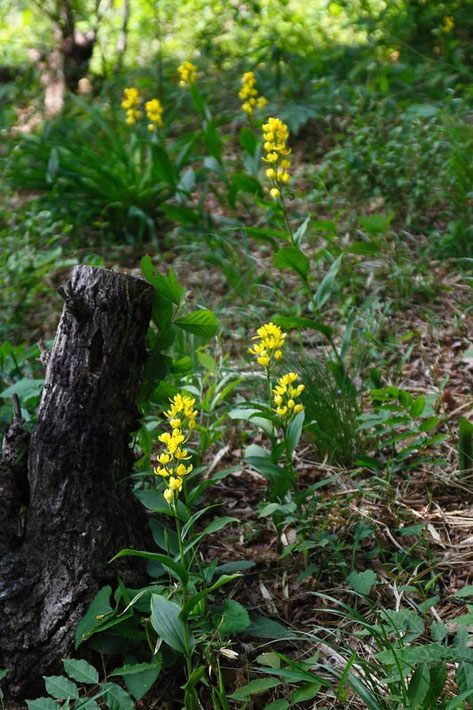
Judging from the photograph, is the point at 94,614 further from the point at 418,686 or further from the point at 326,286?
the point at 326,286

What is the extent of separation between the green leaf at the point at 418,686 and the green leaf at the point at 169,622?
48 cm

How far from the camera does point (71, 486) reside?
179 cm

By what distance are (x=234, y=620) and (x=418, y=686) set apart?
1.50ft

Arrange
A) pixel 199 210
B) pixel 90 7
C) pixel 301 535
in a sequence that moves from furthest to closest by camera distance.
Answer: pixel 90 7 < pixel 199 210 < pixel 301 535

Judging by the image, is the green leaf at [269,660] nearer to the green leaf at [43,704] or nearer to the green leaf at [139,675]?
the green leaf at [139,675]

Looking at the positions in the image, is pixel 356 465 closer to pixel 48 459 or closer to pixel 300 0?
pixel 48 459

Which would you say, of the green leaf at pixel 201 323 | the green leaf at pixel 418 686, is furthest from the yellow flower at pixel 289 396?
the green leaf at pixel 418 686

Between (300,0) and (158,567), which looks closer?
(158,567)

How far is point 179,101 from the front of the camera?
4.87m

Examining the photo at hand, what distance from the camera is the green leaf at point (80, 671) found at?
1595 mm

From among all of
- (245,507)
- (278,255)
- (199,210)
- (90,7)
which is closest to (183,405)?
(245,507)

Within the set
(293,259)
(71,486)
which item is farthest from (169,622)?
(293,259)

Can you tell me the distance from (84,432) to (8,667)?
0.59 m

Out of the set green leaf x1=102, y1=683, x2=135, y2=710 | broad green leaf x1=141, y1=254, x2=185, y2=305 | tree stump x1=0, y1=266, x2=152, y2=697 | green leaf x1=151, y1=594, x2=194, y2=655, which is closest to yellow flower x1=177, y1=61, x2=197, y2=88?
broad green leaf x1=141, y1=254, x2=185, y2=305
